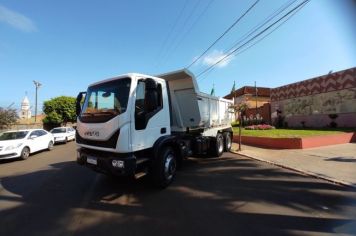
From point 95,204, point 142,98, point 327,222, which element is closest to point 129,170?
point 95,204

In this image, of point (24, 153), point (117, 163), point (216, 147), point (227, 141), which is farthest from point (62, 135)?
point (117, 163)

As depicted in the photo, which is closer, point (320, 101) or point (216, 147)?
point (216, 147)

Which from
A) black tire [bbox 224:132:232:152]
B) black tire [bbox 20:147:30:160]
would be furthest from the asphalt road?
black tire [bbox 20:147:30:160]

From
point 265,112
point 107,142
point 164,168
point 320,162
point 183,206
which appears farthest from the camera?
point 265,112

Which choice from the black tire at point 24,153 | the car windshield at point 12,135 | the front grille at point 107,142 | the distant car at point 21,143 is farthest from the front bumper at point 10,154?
the front grille at point 107,142

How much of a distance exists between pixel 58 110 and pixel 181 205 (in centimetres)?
4324

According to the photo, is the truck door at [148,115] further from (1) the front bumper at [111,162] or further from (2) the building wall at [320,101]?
(2) the building wall at [320,101]

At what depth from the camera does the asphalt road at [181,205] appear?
470cm

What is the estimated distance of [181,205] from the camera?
588 cm

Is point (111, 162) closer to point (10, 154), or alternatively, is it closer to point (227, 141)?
point (227, 141)

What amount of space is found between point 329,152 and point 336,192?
684 centimetres

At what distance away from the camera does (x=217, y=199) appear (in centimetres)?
628

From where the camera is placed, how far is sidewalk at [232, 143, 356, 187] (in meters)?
8.38

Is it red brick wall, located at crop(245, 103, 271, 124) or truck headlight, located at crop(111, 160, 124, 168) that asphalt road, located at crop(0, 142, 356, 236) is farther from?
red brick wall, located at crop(245, 103, 271, 124)
